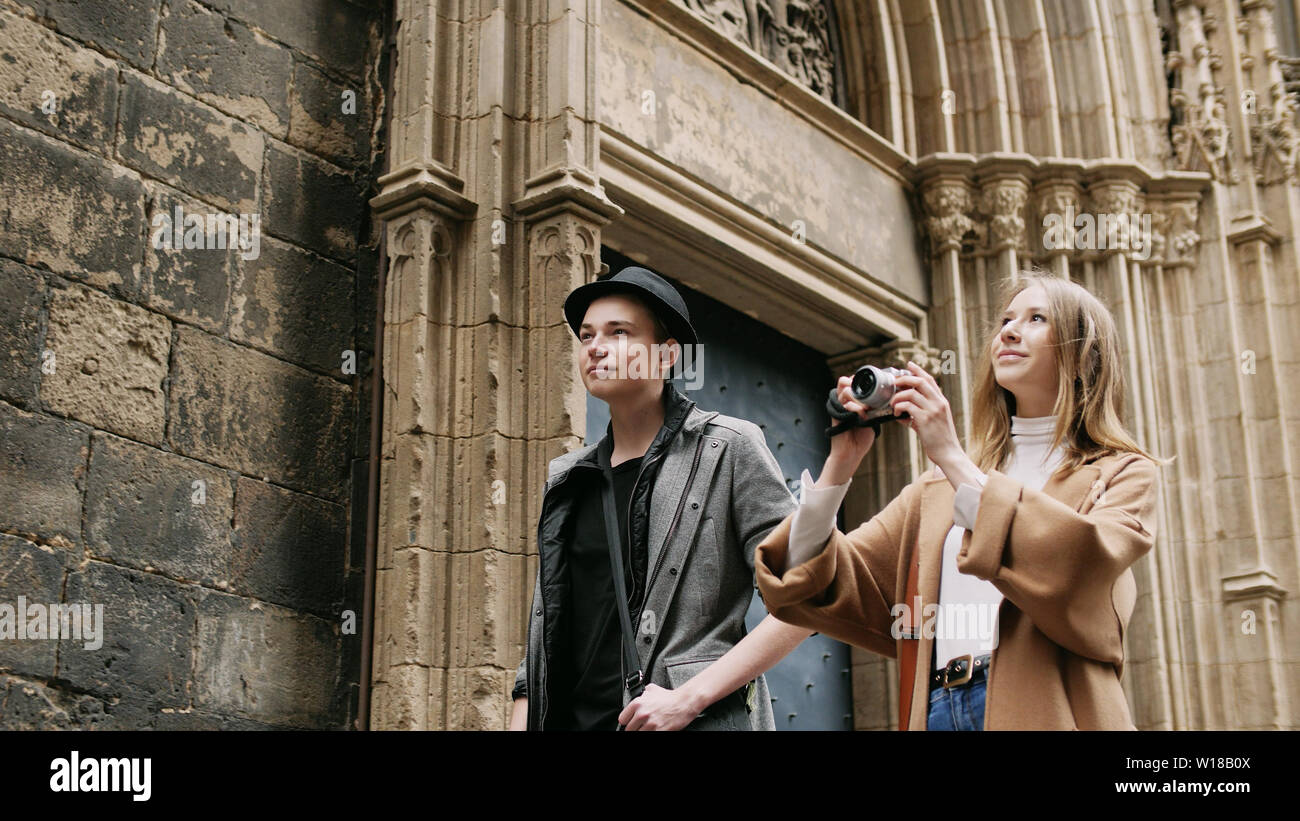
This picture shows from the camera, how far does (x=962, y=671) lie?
2771 millimetres

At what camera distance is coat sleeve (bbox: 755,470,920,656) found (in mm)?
2877

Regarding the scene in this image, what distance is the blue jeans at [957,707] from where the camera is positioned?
2.74m

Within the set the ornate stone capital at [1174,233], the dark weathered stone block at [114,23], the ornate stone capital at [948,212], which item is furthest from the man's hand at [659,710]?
the ornate stone capital at [1174,233]

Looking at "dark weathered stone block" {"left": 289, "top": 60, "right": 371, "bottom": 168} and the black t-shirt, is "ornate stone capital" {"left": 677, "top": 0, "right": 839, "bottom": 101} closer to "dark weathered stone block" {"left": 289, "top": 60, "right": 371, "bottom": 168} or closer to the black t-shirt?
"dark weathered stone block" {"left": 289, "top": 60, "right": 371, "bottom": 168}

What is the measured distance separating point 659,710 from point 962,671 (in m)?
0.63

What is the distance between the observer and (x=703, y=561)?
341 cm

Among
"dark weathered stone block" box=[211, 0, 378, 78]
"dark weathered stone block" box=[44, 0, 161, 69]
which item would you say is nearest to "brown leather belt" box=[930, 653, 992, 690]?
"dark weathered stone block" box=[44, 0, 161, 69]

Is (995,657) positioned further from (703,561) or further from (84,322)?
(84,322)

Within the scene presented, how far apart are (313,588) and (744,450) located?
2.59 meters

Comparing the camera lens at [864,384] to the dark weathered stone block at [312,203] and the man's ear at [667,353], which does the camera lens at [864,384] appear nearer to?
the man's ear at [667,353]

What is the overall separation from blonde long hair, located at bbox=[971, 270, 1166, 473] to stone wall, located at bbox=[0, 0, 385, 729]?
306cm

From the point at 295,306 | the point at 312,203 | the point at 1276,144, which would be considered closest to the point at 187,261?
the point at 295,306
